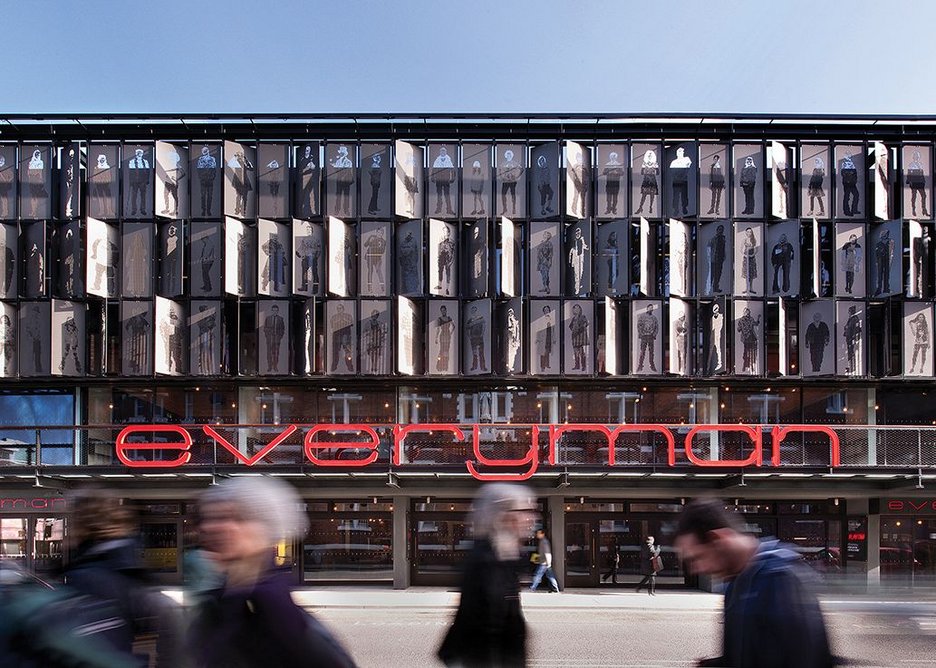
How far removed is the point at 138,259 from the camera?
21.8 meters

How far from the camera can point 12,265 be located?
21.9 m

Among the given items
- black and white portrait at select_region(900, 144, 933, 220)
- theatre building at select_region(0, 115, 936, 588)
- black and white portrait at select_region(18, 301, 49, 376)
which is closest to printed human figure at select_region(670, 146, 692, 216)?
theatre building at select_region(0, 115, 936, 588)

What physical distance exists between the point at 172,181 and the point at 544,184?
1174 centimetres

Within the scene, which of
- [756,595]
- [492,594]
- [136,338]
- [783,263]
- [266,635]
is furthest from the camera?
[783,263]

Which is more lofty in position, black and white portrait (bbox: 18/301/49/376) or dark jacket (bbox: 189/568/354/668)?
black and white portrait (bbox: 18/301/49/376)

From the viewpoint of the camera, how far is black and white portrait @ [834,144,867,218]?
22.1m

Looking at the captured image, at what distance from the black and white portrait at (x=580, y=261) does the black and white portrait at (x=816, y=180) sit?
273 inches

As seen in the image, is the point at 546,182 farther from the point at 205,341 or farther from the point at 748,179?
the point at 205,341

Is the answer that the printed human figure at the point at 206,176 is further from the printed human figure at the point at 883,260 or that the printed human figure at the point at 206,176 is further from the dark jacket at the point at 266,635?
the dark jacket at the point at 266,635

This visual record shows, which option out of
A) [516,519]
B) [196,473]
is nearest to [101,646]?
[516,519]

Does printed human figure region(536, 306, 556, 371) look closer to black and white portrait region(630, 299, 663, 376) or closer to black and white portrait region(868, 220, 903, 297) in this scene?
black and white portrait region(630, 299, 663, 376)

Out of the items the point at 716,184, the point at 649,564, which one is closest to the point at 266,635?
the point at 649,564

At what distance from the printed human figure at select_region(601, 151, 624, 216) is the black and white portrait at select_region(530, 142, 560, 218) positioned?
4.19 feet

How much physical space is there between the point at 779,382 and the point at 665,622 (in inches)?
384
